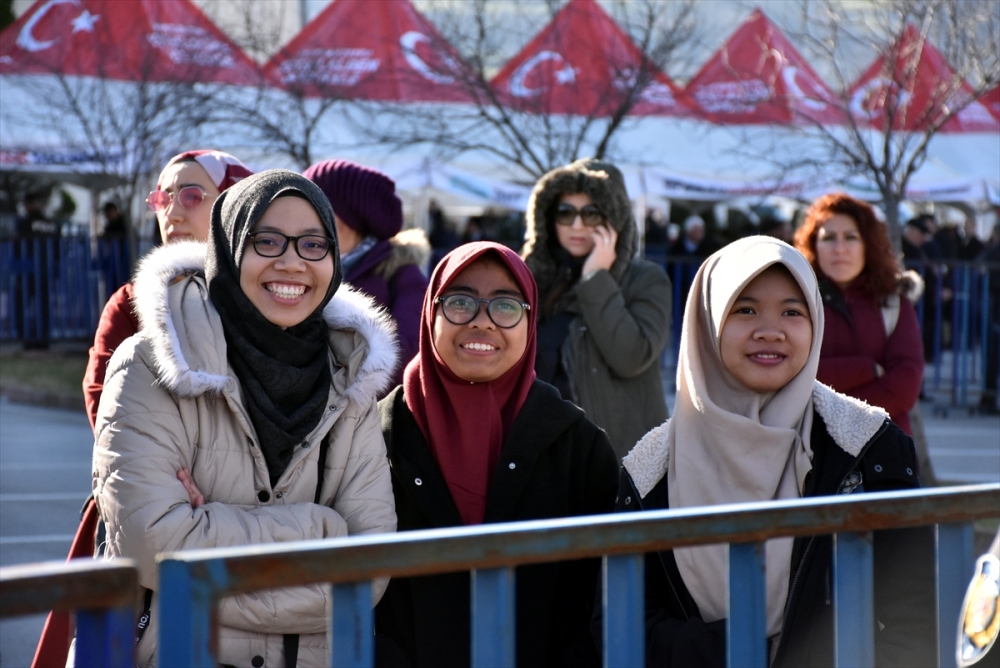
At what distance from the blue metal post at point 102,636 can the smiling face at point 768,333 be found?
6.02 feet

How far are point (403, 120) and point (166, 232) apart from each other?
10.9m

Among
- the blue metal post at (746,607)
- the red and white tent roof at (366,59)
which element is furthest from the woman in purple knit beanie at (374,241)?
the red and white tent roof at (366,59)

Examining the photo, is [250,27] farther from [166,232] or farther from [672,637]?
[672,637]

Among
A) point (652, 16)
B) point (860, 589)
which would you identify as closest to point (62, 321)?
point (652, 16)

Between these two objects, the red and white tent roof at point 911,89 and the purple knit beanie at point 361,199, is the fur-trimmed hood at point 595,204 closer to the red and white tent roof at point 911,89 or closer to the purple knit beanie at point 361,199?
the purple knit beanie at point 361,199

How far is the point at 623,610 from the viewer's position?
194 cm

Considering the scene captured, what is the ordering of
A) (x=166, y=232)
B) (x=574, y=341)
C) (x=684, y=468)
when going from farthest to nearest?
(x=574, y=341) → (x=166, y=232) → (x=684, y=468)

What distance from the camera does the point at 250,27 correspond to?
15.2 m

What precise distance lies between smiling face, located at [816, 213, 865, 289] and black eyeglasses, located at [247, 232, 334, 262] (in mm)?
2948

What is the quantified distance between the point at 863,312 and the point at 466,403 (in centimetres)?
259

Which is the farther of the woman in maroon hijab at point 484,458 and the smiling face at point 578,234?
the smiling face at point 578,234

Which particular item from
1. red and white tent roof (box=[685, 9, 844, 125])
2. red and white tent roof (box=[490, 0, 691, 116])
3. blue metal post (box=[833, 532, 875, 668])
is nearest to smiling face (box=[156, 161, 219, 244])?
blue metal post (box=[833, 532, 875, 668])

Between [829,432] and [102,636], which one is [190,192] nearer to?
[829,432]

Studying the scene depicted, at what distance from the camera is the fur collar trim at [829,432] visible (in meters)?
2.77
